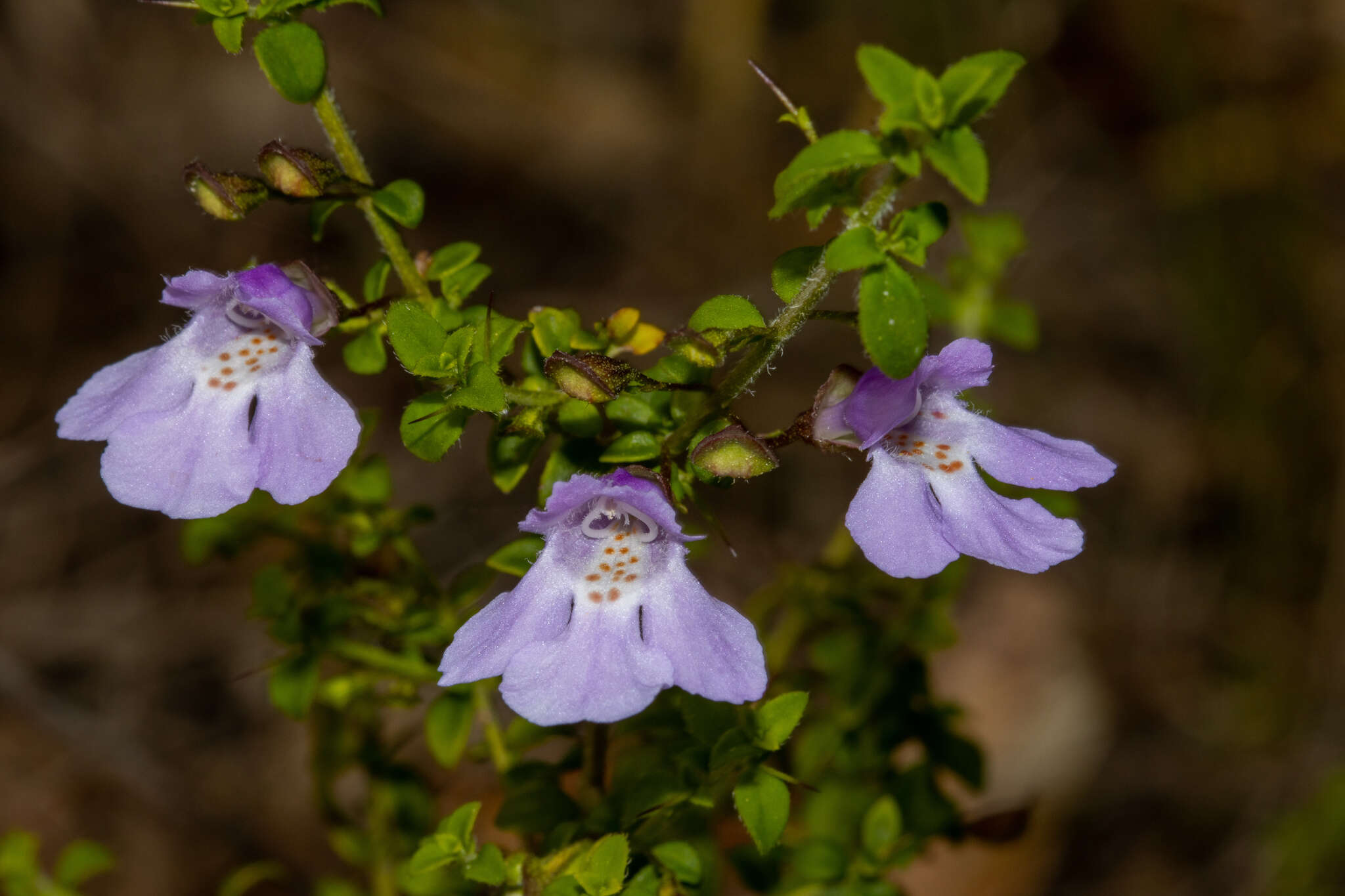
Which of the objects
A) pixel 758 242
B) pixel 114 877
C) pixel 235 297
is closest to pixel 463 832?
pixel 235 297

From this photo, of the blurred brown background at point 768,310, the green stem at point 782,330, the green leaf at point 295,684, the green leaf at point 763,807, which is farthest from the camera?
the blurred brown background at point 768,310

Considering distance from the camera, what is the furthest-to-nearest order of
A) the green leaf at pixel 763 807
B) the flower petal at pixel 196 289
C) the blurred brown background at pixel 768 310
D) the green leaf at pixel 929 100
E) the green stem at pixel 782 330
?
the blurred brown background at pixel 768 310 → the flower petal at pixel 196 289 → the green leaf at pixel 763 807 → the green stem at pixel 782 330 → the green leaf at pixel 929 100

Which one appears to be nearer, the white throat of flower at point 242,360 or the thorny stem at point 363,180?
the thorny stem at point 363,180

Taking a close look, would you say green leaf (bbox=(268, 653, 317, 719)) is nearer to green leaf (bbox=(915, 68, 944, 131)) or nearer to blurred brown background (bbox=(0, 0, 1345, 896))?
green leaf (bbox=(915, 68, 944, 131))

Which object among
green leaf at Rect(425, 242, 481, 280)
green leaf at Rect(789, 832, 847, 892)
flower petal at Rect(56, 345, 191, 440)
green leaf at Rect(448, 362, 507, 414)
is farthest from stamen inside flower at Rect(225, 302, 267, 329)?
green leaf at Rect(789, 832, 847, 892)

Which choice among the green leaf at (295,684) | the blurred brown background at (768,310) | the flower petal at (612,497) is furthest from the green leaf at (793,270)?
the blurred brown background at (768,310)

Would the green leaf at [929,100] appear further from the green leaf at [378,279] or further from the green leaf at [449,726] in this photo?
the green leaf at [449,726]
